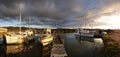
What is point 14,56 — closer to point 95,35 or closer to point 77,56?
point 77,56

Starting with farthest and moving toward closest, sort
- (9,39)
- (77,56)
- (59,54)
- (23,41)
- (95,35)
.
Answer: (95,35) < (23,41) < (9,39) < (77,56) < (59,54)

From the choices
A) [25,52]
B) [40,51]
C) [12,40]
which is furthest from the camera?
[12,40]

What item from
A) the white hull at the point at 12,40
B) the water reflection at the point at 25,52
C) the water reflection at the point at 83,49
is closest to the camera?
the water reflection at the point at 25,52

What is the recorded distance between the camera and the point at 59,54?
2506 centimetres

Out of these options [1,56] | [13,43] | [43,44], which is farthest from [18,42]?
[1,56]

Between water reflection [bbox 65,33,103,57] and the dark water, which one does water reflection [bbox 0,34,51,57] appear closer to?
the dark water


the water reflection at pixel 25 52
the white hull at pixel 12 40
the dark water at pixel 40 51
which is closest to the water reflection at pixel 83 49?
the dark water at pixel 40 51

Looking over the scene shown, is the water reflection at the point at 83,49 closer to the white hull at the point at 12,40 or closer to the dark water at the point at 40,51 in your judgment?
the dark water at the point at 40,51

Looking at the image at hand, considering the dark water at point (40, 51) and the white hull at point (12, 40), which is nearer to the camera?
the dark water at point (40, 51)

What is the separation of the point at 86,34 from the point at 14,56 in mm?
66880

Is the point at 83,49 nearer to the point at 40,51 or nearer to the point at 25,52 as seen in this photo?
the point at 40,51

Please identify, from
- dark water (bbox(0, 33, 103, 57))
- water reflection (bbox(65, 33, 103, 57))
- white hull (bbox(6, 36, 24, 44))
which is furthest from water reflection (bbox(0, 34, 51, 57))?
white hull (bbox(6, 36, 24, 44))

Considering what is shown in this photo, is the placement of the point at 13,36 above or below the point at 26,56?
above

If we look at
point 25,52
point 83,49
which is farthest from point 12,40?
point 83,49
